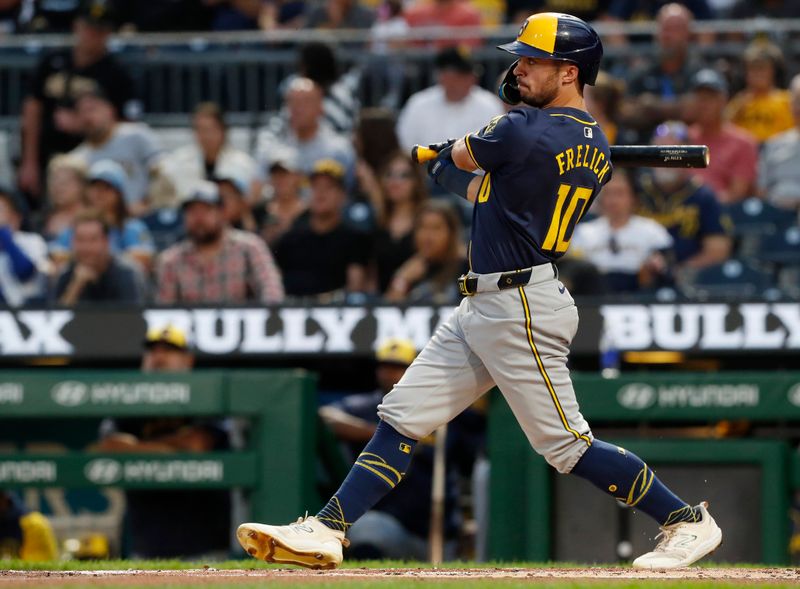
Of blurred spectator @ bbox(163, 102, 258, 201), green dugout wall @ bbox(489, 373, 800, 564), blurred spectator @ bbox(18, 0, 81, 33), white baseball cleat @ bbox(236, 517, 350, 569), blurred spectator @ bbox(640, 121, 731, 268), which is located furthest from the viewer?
blurred spectator @ bbox(18, 0, 81, 33)

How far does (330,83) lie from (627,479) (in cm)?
741

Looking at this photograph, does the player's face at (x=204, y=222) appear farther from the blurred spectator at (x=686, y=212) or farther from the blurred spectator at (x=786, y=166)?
the blurred spectator at (x=786, y=166)

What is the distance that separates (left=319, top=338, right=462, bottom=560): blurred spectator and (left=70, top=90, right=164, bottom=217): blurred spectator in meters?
4.13

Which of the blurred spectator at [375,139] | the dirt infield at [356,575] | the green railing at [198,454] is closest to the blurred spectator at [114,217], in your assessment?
the blurred spectator at [375,139]

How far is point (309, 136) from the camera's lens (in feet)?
39.4

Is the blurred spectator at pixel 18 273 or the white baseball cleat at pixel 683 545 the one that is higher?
the blurred spectator at pixel 18 273

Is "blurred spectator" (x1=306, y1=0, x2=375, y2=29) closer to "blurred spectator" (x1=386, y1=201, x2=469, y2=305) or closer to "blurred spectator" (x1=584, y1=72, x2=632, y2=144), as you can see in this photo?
"blurred spectator" (x1=584, y1=72, x2=632, y2=144)

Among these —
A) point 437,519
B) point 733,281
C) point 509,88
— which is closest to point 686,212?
point 733,281

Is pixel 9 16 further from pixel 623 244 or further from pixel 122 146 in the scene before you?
pixel 623 244

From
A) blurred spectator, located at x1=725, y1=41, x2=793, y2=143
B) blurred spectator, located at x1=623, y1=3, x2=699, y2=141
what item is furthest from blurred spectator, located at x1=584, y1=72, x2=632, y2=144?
blurred spectator, located at x1=725, y1=41, x2=793, y2=143

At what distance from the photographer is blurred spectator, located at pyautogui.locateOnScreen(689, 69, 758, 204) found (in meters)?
11.3

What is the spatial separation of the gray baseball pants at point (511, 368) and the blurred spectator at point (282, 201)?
213 inches

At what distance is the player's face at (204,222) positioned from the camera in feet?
33.1

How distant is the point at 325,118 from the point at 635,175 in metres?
2.64
